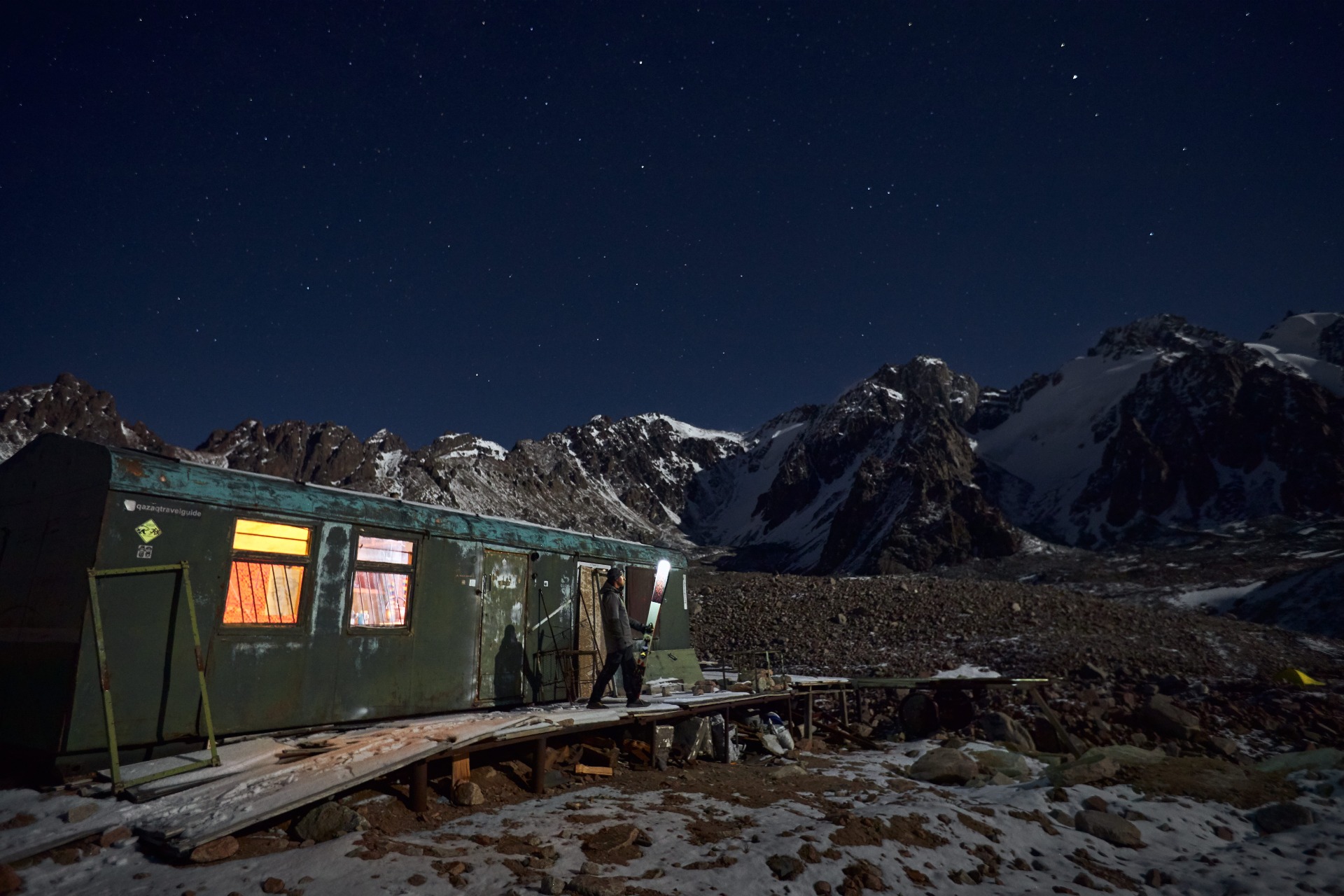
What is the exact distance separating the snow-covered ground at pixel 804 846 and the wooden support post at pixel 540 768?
1.00 ft

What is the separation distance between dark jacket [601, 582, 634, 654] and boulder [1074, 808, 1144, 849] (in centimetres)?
673

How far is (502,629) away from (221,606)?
4.43m

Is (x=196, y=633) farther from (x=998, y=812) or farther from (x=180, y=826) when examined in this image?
(x=998, y=812)

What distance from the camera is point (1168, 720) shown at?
14.1 meters

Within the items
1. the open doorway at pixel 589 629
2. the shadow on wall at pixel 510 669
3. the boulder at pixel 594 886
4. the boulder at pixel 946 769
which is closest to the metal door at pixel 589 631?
the open doorway at pixel 589 629

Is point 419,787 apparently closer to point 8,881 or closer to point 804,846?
point 8,881

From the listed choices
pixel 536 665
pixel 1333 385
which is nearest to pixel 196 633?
pixel 536 665

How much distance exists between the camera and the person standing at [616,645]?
10648mm

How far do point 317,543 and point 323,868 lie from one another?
4.58m

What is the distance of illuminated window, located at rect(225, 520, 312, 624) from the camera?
815 cm

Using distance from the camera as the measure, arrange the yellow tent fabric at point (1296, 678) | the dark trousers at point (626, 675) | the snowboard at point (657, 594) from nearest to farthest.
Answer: the dark trousers at point (626, 675), the snowboard at point (657, 594), the yellow tent fabric at point (1296, 678)

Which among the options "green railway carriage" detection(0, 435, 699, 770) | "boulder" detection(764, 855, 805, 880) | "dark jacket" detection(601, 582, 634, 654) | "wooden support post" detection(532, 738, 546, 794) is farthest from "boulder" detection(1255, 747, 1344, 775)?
"green railway carriage" detection(0, 435, 699, 770)

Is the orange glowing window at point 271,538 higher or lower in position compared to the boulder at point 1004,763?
higher

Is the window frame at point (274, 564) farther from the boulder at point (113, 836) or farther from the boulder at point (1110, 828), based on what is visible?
the boulder at point (1110, 828)
